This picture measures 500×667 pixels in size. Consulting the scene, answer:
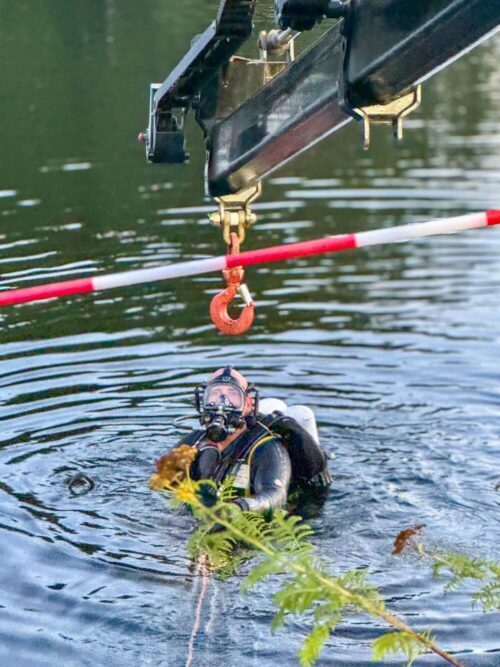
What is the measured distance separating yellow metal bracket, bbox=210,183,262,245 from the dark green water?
460 millimetres

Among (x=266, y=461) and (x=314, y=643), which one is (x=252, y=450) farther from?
(x=314, y=643)

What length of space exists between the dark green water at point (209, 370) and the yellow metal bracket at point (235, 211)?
460 mm

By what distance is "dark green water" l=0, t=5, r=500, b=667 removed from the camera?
7.52m

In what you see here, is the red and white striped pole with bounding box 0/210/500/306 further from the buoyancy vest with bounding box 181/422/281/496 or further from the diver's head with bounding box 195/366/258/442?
the buoyancy vest with bounding box 181/422/281/496

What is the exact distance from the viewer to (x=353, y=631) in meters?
7.29

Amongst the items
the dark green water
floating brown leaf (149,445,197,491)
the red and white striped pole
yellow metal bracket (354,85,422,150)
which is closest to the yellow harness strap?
the dark green water

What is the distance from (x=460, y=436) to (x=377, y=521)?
1956 millimetres

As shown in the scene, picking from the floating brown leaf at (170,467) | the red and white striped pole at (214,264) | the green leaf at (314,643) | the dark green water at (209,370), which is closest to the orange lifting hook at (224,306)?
the red and white striped pole at (214,264)

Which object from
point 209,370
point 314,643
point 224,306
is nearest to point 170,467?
point 314,643

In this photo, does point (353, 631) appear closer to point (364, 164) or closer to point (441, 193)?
point (441, 193)

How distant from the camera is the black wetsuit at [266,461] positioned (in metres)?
8.74

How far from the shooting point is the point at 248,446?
9047mm

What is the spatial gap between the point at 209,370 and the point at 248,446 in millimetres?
3335

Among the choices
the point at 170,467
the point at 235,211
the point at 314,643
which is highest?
the point at 235,211
